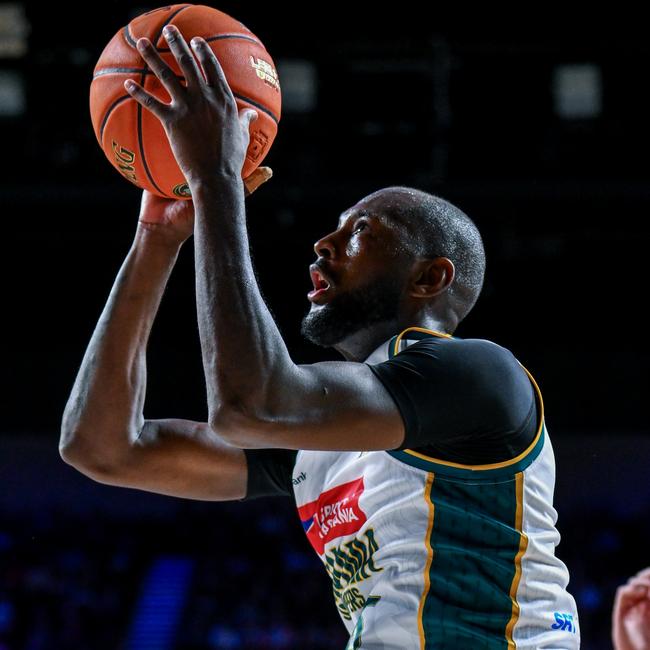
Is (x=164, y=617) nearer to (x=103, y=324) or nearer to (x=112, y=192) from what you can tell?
(x=112, y=192)

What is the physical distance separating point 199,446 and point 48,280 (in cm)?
649

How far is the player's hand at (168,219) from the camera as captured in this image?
8.61 feet

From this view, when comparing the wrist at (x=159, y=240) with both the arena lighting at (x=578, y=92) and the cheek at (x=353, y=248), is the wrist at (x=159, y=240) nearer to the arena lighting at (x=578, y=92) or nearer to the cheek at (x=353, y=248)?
the cheek at (x=353, y=248)

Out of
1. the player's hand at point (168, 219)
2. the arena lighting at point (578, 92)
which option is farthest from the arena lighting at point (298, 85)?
the player's hand at point (168, 219)

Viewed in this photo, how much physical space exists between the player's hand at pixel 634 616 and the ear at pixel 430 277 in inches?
44.8

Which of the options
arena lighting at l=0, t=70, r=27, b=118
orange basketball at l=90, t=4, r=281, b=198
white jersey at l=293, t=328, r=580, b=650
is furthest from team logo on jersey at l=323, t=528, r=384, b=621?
arena lighting at l=0, t=70, r=27, b=118

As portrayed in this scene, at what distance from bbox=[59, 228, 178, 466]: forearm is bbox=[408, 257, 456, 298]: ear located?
25.4 inches

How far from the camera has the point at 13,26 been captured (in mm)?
8797

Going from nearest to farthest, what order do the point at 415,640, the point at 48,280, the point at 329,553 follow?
the point at 415,640 → the point at 329,553 → the point at 48,280

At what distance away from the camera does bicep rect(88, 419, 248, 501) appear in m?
2.61

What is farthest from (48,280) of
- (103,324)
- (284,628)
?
(103,324)

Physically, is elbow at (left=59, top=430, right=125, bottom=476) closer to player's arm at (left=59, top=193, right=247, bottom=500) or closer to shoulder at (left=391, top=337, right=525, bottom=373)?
player's arm at (left=59, top=193, right=247, bottom=500)

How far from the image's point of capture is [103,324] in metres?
2.64

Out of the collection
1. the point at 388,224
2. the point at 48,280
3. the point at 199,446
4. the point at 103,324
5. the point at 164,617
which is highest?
the point at 388,224
